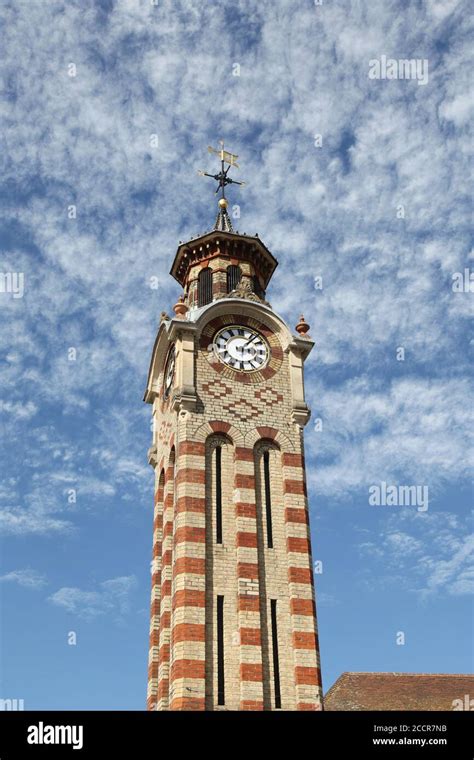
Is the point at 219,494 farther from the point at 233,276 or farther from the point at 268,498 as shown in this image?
the point at 233,276

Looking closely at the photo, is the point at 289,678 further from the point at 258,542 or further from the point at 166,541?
the point at 166,541

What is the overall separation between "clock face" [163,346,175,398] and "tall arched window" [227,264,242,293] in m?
4.79

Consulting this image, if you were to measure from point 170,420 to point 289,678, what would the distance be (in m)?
12.6

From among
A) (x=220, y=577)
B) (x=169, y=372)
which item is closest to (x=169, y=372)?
(x=169, y=372)

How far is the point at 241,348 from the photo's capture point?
3881 cm

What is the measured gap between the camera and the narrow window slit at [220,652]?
30.2 m

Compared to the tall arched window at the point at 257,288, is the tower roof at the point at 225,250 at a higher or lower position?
higher

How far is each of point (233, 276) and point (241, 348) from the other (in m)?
5.63

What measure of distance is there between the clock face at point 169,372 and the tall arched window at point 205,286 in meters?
3.63

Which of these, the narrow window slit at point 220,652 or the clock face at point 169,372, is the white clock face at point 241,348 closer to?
the clock face at point 169,372

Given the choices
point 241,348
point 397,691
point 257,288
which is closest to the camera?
point 397,691

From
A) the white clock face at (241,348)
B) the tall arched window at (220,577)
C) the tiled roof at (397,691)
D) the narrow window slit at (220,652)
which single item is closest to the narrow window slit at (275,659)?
the tall arched window at (220,577)

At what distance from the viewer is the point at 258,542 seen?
33875 millimetres
